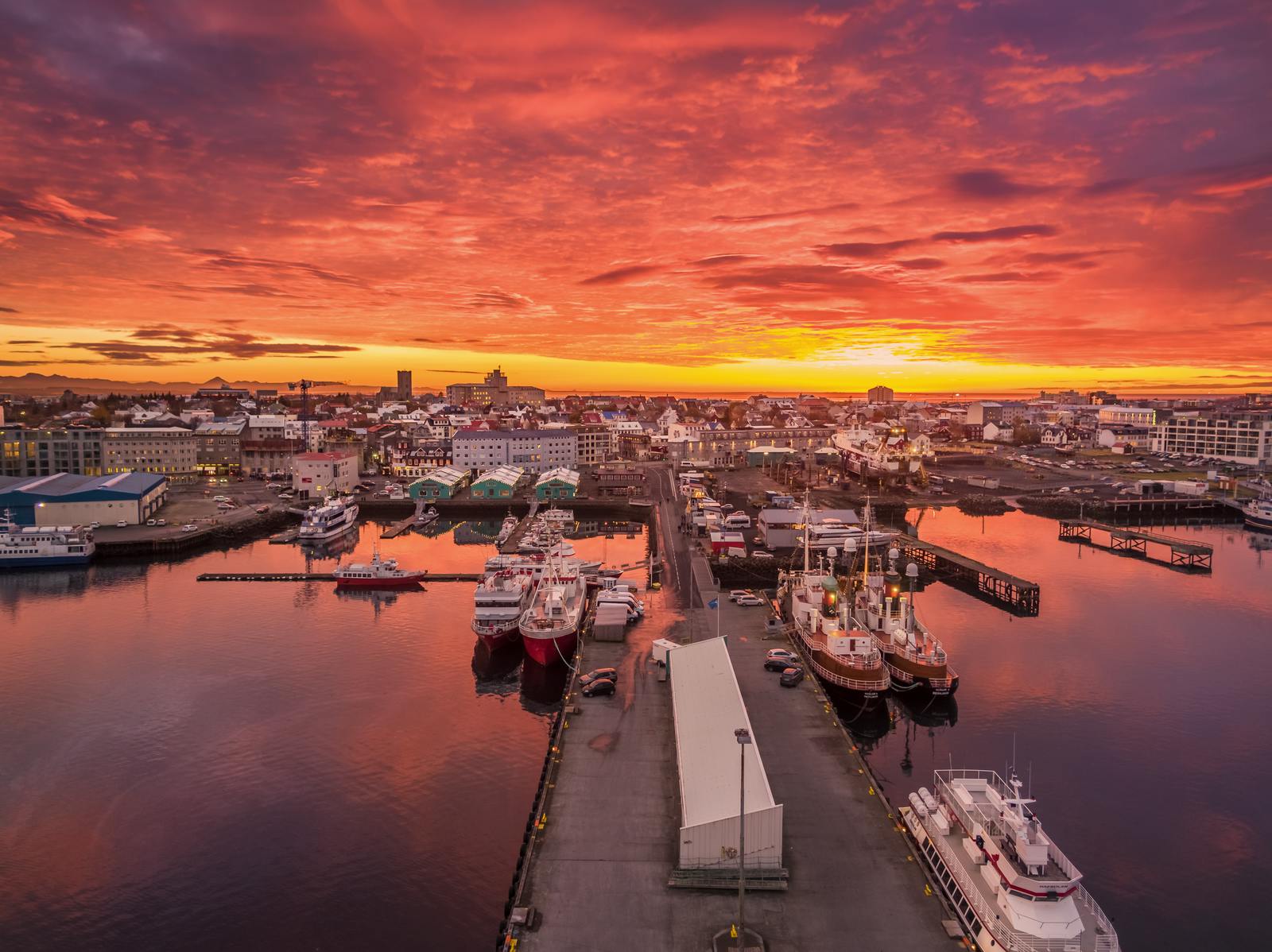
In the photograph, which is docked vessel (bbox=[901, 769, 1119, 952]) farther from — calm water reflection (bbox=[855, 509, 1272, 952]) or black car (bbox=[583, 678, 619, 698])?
black car (bbox=[583, 678, 619, 698])

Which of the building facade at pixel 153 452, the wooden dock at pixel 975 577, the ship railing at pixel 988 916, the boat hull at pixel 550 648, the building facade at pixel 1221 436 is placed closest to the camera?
the ship railing at pixel 988 916

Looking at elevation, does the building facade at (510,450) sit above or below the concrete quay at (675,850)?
above

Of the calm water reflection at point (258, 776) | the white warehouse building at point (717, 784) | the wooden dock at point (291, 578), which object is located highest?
the white warehouse building at point (717, 784)

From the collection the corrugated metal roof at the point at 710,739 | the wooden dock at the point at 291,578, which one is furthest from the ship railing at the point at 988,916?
the wooden dock at the point at 291,578

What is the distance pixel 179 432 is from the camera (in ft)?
224

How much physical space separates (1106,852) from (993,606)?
19.8 meters

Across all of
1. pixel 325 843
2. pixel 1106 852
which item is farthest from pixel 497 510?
pixel 1106 852

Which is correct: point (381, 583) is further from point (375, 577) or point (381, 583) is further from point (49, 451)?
point (49, 451)

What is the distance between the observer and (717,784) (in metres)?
13.0

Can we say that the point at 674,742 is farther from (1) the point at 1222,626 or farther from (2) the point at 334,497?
(2) the point at 334,497

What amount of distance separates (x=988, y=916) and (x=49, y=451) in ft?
242

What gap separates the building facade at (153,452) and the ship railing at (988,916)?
71047 millimetres

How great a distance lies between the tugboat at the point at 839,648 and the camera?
22.0 metres

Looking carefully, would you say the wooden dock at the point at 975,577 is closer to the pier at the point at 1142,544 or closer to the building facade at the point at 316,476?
the pier at the point at 1142,544
